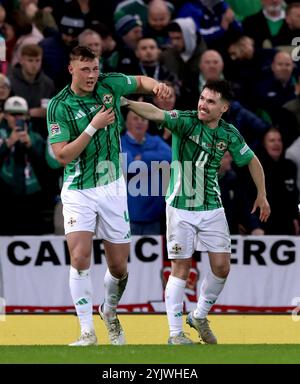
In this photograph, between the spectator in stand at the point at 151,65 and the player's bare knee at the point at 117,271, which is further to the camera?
the spectator in stand at the point at 151,65

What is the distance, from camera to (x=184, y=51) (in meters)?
16.1

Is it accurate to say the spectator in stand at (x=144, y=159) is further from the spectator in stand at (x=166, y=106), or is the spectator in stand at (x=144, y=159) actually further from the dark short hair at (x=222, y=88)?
the dark short hair at (x=222, y=88)

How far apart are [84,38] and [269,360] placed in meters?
7.58

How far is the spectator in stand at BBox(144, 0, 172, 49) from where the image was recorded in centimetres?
1655

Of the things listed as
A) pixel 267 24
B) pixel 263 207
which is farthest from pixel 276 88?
pixel 263 207

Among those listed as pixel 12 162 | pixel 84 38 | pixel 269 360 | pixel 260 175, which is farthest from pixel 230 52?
pixel 269 360

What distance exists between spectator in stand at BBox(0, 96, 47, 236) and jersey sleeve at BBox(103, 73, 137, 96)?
3.87 m

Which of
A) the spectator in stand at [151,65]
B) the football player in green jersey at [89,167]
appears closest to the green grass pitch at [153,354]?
the football player in green jersey at [89,167]

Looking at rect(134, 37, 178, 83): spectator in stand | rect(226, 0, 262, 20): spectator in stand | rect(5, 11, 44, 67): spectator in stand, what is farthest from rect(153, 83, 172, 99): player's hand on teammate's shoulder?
rect(226, 0, 262, 20): spectator in stand

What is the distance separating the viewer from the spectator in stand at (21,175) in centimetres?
1463

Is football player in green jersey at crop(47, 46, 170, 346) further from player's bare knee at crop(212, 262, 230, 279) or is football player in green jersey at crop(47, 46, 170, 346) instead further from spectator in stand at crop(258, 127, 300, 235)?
spectator in stand at crop(258, 127, 300, 235)

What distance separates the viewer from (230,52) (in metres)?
16.4
